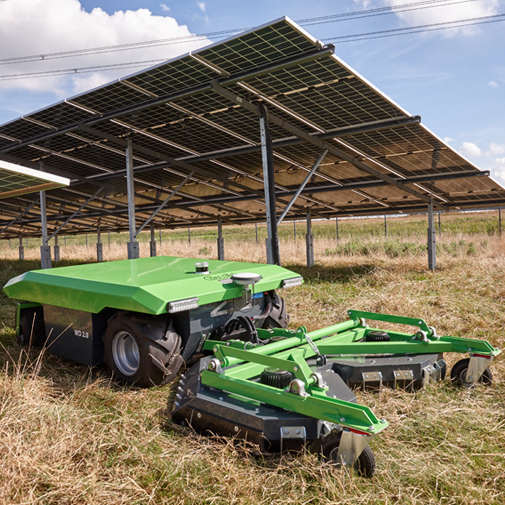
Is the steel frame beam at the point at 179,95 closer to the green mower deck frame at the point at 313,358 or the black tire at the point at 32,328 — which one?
the green mower deck frame at the point at 313,358

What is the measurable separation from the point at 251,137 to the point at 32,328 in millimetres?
6608

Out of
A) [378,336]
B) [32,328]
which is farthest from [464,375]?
[32,328]

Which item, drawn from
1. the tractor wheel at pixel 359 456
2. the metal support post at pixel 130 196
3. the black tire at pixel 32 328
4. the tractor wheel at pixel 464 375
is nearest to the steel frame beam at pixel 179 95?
the metal support post at pixel 130 196

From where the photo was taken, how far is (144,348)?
4.25m

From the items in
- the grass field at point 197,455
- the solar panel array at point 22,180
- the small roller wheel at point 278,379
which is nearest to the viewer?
the grass field at point 197,455

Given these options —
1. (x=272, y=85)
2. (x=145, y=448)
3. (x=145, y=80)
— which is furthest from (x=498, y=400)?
(x=145, y=80)

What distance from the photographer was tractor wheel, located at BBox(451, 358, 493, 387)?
413 centimetres

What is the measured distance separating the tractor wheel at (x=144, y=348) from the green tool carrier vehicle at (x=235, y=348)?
0.01m

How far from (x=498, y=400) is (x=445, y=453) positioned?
107 centimetres

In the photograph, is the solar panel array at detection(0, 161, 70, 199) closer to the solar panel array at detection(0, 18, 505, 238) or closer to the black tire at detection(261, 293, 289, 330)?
the black tire at detection(261, 293, 289, 330)

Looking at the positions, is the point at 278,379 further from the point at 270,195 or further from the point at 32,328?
the point at 270,195

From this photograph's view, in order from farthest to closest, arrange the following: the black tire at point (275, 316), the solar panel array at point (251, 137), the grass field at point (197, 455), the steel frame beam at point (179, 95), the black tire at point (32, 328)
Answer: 1. the solar panel array at point (251, 137)
2. the steel frame beam at point (179, 95)
3. the black tire at point (32, 328)
4. the black tire at point (275, 316)
5. the grass field at point (197, 455)

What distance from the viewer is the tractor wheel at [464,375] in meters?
4.13

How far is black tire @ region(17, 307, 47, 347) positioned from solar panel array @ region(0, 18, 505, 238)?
175 inches
